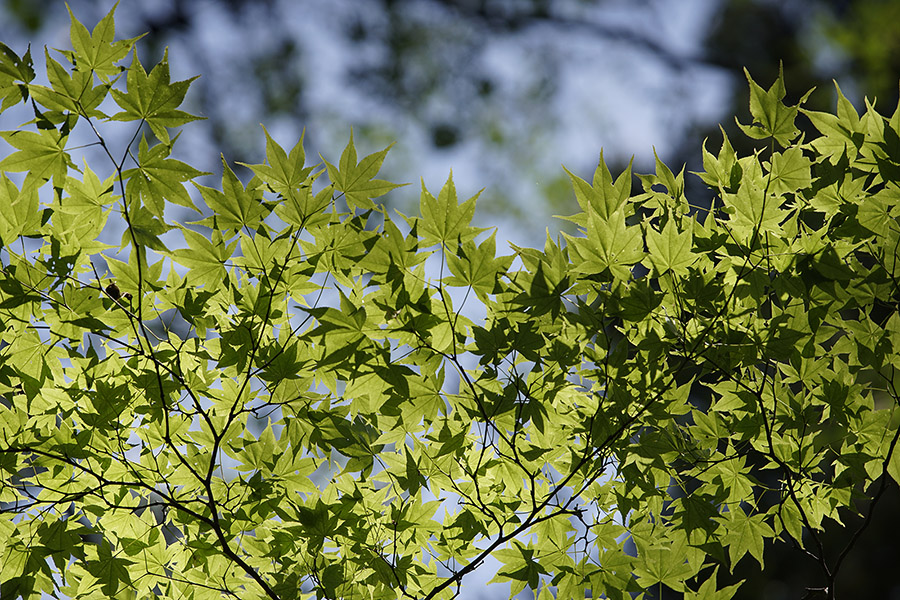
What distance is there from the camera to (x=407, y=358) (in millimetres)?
1191

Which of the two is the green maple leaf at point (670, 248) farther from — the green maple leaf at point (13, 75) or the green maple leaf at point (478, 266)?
the green maple leaf at point (13, 75)

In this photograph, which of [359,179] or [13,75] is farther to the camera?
[359,179]

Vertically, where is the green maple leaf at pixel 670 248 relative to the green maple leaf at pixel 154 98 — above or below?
below

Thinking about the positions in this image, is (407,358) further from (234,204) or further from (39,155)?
(39,155)

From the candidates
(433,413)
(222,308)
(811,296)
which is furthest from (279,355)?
(811,296)

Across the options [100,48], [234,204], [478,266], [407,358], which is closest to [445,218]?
[478,266]

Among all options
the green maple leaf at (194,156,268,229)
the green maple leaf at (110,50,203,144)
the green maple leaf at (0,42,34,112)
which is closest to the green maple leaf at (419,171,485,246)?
the green maple leaf at (194,156,268,229)

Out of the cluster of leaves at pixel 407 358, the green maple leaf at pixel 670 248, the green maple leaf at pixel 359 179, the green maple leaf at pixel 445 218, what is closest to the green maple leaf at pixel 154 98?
the cluster of leaves at pixel 407 358

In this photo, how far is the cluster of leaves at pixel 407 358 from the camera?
1.15 metres

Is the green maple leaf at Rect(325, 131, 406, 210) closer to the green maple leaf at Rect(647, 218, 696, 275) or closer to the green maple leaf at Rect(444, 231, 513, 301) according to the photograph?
the green maple leaf at Rect(444, 231, 513, 301)

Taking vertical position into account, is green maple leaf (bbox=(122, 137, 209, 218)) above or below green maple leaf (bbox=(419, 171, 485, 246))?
above

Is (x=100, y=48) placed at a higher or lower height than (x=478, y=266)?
higher

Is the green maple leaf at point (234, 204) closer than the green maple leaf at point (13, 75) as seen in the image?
No

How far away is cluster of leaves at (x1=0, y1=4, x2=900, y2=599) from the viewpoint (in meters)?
1.15
